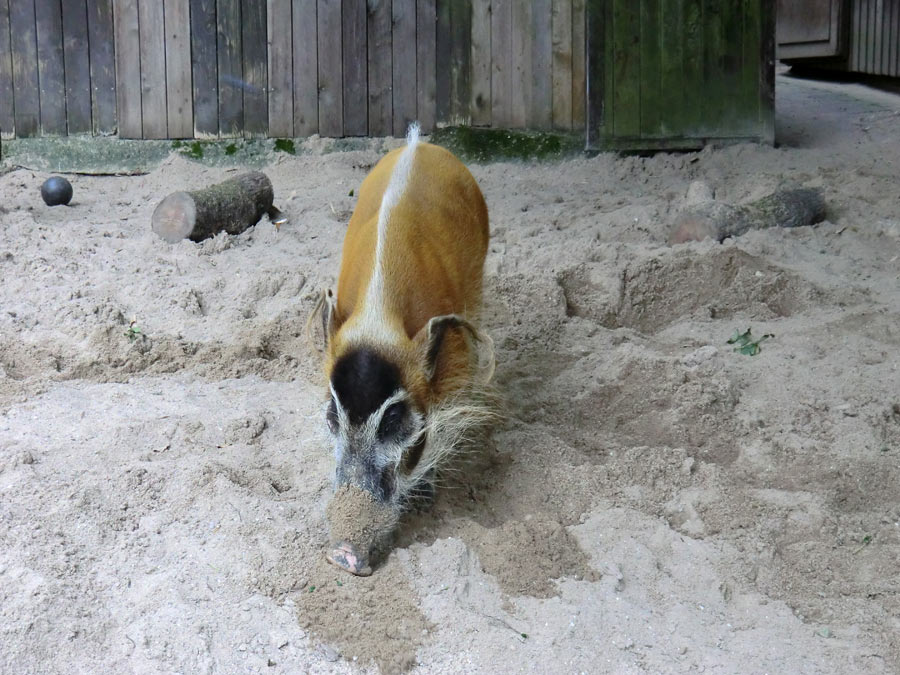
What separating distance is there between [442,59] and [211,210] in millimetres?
2483

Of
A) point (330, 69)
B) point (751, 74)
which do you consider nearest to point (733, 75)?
point (751, 74)

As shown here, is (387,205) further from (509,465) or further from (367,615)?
(367,615)

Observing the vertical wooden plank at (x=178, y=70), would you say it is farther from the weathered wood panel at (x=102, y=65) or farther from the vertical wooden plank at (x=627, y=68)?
the vertical wooden plank at (x=627, y=68)

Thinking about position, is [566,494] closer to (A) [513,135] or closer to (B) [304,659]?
(B) [304,659]

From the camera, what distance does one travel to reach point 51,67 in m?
6.96

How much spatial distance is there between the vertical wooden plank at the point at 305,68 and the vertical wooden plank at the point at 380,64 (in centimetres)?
41

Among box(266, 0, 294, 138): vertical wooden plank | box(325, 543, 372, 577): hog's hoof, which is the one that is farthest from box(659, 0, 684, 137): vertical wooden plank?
box(325, 543, 372, 577): hog's hoof

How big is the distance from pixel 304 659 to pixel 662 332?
268 centimetres

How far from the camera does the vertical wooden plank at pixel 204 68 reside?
22.8 feet

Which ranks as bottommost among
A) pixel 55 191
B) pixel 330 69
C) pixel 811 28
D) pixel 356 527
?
pixel 356 527

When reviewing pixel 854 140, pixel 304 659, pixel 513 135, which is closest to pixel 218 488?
pixel 304 659

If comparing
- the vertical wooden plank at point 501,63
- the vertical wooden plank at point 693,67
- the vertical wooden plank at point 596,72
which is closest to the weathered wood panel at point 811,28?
the vertical wooden plank at point 693,67

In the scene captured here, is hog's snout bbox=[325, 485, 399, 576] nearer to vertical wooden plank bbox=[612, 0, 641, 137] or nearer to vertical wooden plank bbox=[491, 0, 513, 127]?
vertical wooden plank bbox=[491, 0, 513, 127]

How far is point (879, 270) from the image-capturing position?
16.3ft
